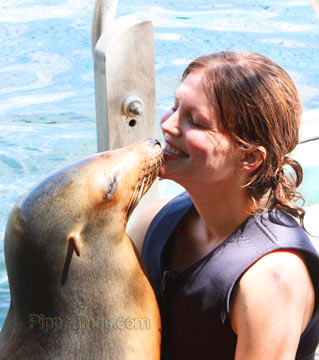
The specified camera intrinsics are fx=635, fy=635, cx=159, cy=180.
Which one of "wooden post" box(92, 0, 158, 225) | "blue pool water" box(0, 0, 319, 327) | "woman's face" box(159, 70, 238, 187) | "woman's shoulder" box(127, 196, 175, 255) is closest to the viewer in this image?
"woman's face" box(159, 70, 238, 187)

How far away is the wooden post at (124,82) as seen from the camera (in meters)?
3.34

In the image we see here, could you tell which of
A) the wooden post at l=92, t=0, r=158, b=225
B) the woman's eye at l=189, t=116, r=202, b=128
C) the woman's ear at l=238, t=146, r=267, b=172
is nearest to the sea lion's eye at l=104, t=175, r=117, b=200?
the woman's eye at l=189, t=116, r=202, b=128

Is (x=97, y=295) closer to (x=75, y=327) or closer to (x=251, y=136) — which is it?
(x=75, y=327)

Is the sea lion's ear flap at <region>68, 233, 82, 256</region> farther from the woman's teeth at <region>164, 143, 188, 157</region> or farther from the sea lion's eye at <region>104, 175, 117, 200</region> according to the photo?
the woman's teeth at <region>164, 143, 188, 157</region>

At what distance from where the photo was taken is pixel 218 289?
2.06m

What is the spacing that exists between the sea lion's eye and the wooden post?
4.35 feet

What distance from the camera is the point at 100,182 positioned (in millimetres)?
2105

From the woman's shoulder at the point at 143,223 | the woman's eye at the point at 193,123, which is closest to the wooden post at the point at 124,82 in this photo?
the woman's shoulder at the point at 143,223

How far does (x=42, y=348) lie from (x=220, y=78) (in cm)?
106

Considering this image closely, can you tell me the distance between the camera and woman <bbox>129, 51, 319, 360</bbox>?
1.97m

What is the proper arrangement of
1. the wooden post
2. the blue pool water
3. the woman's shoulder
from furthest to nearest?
the blue pool water
the wooden post
the woman's shoulder

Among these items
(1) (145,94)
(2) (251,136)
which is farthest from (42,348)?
(1) (145,94)

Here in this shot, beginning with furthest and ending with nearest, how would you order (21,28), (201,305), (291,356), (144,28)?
(21,28) < (144,28) < (201,305) < (291,356)

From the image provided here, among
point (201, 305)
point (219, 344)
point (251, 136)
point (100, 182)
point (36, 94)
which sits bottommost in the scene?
point (36, 94)
